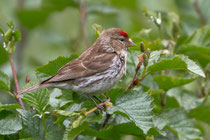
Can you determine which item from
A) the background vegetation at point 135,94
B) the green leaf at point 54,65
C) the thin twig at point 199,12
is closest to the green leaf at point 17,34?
the background vegetation at point 135,94

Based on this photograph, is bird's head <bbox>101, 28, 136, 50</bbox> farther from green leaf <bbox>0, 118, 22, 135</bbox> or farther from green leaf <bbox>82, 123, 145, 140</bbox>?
green leaf <bbox>0, 118, 22, 135</bbox>

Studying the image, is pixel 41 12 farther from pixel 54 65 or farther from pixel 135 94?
pixel 135 94

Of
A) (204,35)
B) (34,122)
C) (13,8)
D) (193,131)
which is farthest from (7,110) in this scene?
(13,8)

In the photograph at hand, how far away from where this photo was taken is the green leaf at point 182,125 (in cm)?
374

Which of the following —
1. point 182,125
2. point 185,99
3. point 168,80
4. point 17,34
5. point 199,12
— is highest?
point 17,34

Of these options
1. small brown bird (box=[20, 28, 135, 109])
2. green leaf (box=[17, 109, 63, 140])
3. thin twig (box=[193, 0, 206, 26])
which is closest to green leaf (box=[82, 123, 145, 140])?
green leaf (box=[17, 109, 63, 140])

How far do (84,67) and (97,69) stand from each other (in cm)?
16

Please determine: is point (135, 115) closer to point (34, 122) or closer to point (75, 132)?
point (75, 132)

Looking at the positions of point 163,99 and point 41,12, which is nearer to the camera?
point 163,99

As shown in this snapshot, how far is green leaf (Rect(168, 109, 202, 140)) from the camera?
374cm

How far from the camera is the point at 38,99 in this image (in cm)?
314

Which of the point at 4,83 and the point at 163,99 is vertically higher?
the point at 4,83

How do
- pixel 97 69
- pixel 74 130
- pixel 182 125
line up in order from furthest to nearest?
1. pixel 97 69
2. pixel 182 125
3. pixel 74 130

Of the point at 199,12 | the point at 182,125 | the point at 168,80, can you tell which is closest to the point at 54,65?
the point at 168,80
